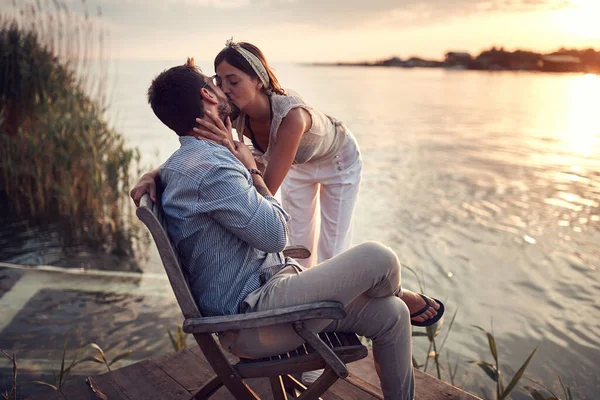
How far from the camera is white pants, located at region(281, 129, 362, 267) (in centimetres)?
287

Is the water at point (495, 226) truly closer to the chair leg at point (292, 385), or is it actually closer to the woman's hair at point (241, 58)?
the woman's hair at point (241, 58)

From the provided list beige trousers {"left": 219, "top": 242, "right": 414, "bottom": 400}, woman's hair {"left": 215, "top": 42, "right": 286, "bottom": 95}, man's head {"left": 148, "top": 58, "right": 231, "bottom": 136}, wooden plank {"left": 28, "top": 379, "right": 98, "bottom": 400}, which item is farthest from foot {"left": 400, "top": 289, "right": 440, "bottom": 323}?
wooden plank {"left": 28, "top": 379, "right": 98, "bottom": 400}

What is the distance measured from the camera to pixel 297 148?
2.55 meters

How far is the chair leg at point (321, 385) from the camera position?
1772 mm

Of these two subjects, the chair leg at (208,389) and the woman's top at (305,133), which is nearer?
the chair leg at (208,389)

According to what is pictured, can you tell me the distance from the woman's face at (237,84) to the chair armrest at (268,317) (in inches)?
43.5

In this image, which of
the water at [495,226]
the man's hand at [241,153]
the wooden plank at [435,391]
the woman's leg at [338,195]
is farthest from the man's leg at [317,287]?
the water at [495,226]

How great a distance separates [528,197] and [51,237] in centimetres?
697

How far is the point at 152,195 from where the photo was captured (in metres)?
1.78

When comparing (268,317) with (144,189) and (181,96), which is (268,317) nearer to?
(144,189)

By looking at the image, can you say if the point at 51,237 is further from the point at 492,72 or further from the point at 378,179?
the point at 492,72

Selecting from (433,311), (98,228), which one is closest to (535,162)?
(98,228)

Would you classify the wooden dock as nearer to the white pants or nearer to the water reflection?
the white pants

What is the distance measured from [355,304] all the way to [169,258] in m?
0.65
